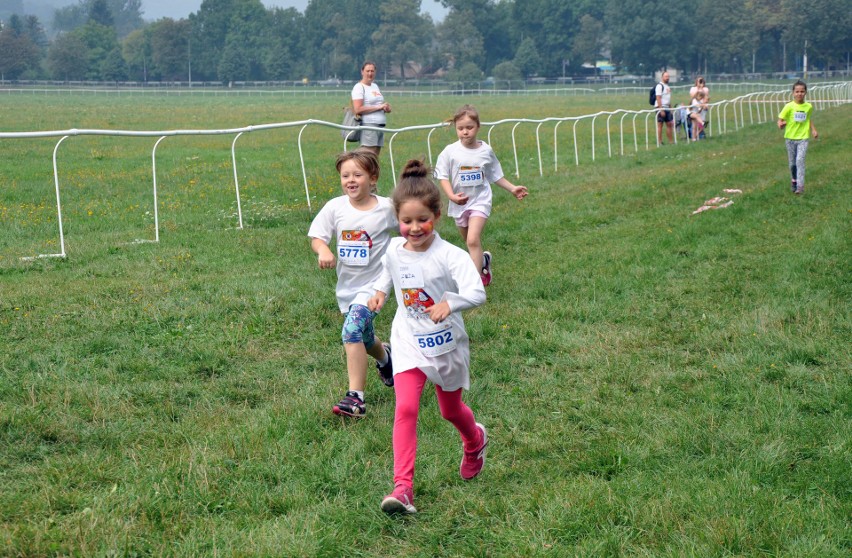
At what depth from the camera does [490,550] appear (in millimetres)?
4098

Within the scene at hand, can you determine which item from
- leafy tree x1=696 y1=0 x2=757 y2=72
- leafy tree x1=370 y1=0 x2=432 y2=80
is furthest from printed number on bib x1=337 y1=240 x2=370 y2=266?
leafy tree x1=370 y1=0 x2=432 y2=80

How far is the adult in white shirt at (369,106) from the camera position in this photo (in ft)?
Result: 44.1

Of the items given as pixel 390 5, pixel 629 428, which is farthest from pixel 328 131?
pixel 390 5

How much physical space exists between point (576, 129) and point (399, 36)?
8741cm

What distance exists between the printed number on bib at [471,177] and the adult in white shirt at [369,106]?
4.30 m

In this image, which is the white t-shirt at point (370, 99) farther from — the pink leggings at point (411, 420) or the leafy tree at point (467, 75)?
the leafy tree at point (467, 75)

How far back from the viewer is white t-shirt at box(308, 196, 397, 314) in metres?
6.01

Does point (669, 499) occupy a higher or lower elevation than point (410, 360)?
lower

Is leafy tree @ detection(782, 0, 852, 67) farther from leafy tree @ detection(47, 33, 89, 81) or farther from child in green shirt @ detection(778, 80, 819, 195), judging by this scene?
child in green shirt @ detection(778, 80, 819, 195)

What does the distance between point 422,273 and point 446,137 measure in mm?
22252

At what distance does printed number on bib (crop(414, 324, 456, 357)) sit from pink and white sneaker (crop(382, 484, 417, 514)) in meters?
Result: 0.64

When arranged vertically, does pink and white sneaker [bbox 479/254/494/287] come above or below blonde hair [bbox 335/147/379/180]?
below

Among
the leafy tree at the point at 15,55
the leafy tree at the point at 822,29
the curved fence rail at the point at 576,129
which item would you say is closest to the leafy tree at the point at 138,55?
the leafy tree at the point at 15,55

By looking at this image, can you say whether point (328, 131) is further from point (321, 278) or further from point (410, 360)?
point (410, 360)
